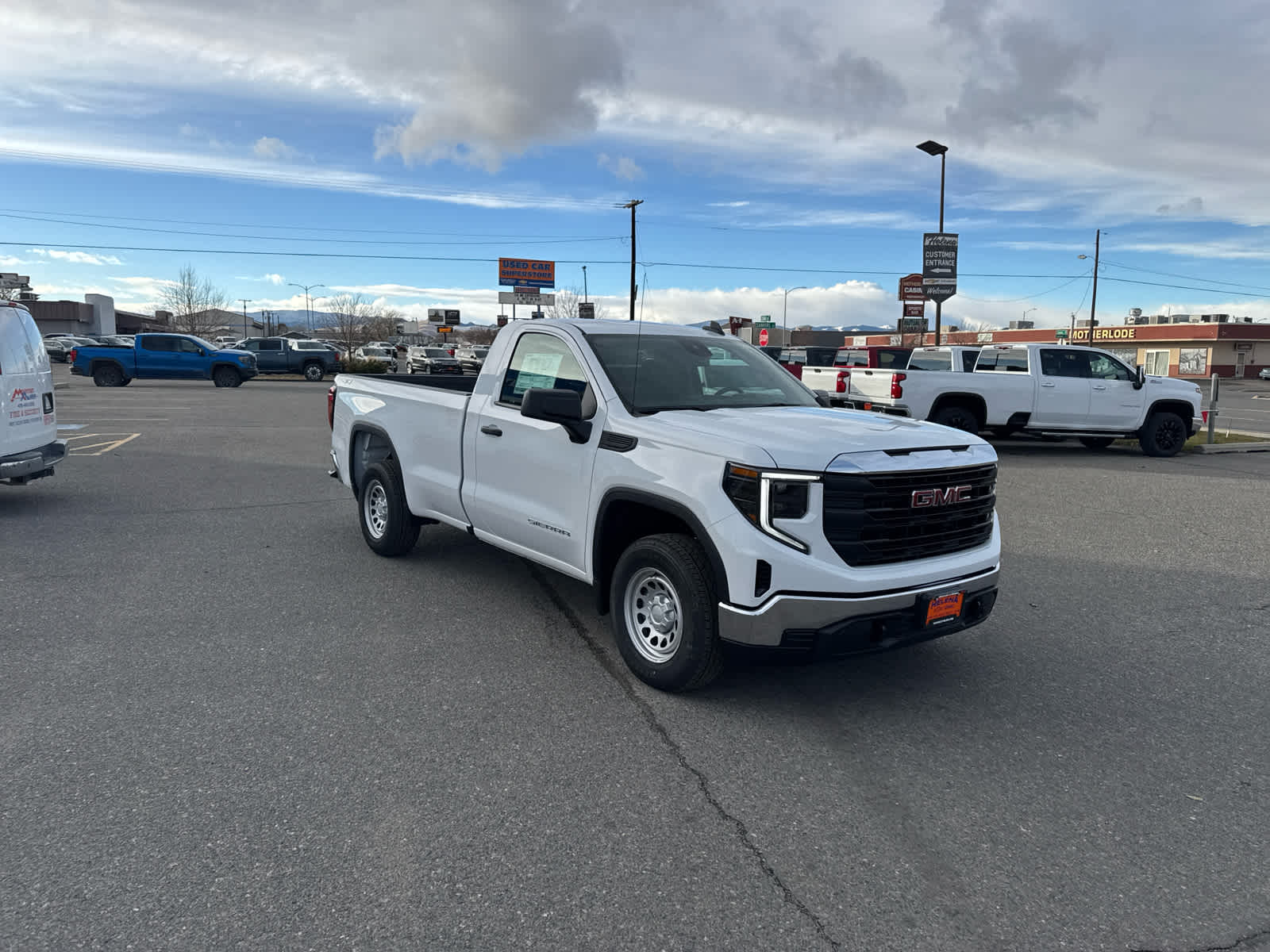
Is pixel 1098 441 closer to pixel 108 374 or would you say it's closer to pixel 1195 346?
pixel 108 374

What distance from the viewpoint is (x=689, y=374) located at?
5371 millimetres

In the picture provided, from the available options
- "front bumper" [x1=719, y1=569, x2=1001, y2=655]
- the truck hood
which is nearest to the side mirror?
the truck hood

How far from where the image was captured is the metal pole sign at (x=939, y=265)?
25.8 meters

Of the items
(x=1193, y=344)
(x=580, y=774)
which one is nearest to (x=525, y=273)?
(x=1193, y=344)

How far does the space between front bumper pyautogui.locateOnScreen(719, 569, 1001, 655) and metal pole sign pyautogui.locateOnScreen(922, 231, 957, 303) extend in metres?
23.7

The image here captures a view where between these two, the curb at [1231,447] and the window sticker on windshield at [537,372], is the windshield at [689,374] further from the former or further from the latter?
the curb at [1231,447]

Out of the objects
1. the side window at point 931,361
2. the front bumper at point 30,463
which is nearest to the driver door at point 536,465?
the front bumper at point 30,463

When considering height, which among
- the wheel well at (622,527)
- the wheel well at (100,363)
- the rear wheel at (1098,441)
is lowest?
the rear wheel at (1098,441)

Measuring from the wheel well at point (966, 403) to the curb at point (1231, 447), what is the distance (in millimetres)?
4533

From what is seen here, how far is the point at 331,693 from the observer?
4.45 m

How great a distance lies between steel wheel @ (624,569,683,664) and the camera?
4.42 meters

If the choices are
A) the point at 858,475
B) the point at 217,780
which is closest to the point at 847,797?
the point at 858,475

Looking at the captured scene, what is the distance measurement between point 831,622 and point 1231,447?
16516mm

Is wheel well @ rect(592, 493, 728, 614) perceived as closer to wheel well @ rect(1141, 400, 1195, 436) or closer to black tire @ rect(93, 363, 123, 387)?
wheel well @ rect(1141, 400, 1195, 436)
